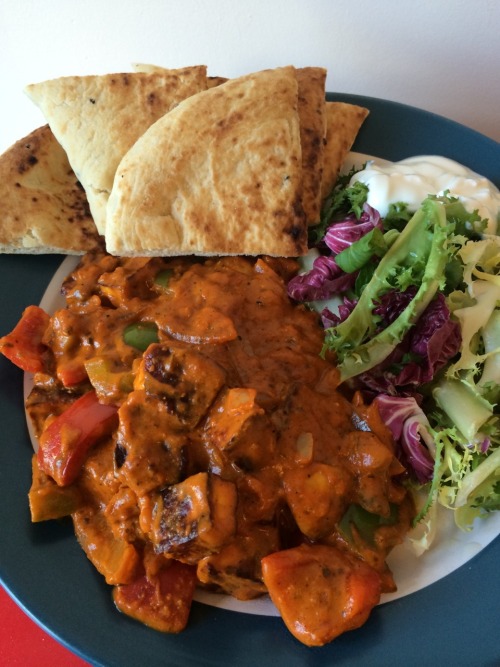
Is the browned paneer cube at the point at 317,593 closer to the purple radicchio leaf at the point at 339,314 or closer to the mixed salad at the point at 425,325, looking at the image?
the mixed salad at the point at 425,325

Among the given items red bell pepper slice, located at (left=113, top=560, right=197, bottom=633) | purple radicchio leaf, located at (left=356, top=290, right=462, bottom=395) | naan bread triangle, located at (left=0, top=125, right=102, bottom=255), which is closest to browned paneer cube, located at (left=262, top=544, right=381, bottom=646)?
red bell pepper slice, located at (left=113, top=560, right=197, bottom=633)

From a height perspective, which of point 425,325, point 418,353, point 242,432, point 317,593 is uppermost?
point 425,325

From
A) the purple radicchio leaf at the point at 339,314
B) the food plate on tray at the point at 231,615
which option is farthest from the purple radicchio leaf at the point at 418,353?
the food plate on tray at the point at 231,615

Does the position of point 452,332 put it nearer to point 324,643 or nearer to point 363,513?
point 363,513

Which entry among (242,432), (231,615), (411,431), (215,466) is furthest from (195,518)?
(411,431)

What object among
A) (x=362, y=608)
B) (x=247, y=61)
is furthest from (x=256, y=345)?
(x=247, y=61)

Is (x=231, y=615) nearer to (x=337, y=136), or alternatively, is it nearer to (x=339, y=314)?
(x=339, y=314)
